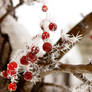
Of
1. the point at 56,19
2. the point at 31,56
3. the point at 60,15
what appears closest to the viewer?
the point at 31,56

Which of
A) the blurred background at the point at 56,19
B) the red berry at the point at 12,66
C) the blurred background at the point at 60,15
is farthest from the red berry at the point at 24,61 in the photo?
the blurred background at the point at 60,15

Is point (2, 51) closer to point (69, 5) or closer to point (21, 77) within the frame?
point (21, 77)

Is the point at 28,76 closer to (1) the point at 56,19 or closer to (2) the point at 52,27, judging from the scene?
(2) the point at 52,27

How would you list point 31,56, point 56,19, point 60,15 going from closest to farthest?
point 31,56 → point 56,19 → point 60,15

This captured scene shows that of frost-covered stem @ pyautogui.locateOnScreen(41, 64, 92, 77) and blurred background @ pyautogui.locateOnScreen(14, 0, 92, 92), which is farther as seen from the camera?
blurred background @ pyautogui.locateOnScreen(14, 0, 92, 92)

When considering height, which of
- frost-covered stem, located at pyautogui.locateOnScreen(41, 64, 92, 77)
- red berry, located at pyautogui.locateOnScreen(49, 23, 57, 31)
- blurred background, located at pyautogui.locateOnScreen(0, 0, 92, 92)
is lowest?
frost-covered stem, located at pyautogui.locateOnScreen(41, 64, 92, 77)

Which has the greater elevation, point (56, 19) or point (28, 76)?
point (56, 19)

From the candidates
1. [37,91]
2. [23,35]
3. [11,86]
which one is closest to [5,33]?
[23,35]

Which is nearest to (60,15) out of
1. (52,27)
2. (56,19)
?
(56,19)

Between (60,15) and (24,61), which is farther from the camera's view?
(60,15)

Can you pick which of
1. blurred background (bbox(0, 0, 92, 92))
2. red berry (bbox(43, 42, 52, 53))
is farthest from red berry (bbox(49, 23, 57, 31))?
blurred background (bbox(0, 0, 92, 92))

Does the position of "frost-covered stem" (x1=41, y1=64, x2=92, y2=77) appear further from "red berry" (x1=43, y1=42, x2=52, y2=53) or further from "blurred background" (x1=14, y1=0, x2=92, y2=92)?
"blurred background" (x1=14, y1=0, x2=92, y2=92)
